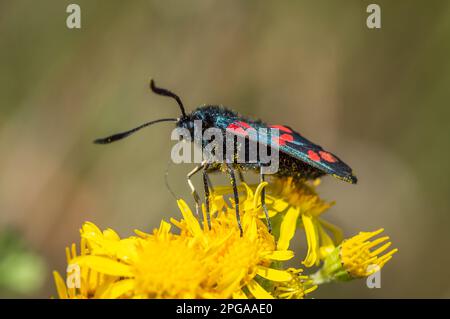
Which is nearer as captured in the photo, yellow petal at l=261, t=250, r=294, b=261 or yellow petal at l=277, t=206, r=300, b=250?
yellow petal at l=261, t=250, r=294, b=261

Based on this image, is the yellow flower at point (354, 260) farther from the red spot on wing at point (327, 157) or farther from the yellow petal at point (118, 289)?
the yellow petal at point (118, 289)

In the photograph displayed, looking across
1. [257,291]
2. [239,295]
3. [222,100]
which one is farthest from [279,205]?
[222,100]

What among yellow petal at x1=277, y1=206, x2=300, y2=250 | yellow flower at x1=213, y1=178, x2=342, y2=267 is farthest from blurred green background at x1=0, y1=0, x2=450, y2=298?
yellow petal at x1=277, y1=206, x2=300, y2=250

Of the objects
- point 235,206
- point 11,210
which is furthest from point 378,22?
point 11,210

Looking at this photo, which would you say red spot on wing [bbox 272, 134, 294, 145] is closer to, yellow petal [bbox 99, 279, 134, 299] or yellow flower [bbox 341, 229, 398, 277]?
yellow flower [bbox 341, 229, 398, 277]

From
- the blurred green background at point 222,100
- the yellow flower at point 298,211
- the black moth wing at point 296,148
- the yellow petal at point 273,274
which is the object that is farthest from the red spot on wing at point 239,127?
the blurred green background at point 222,100

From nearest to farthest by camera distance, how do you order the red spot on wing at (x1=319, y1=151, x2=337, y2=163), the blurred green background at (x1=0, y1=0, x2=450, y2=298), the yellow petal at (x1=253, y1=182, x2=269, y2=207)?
the yellow petal at (x1=253, y1=182, x2=269, y2=207), the red spot on wing at (x1=319, y1=151, x2=337, y2=163), the blurred green background at (x1=0, y1=0, x2=450, y2=298)

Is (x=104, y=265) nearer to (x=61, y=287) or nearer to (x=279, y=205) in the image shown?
(x=61, y=287)
